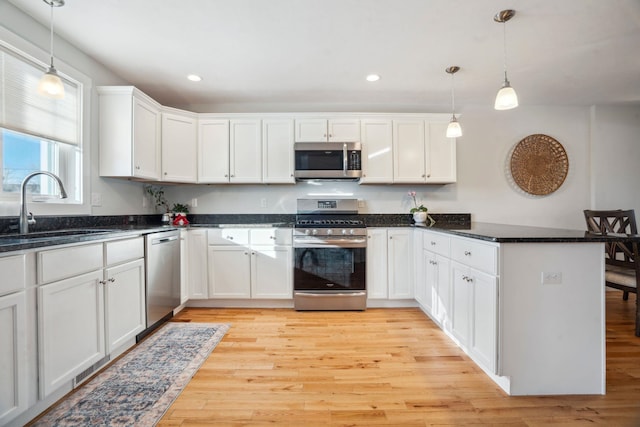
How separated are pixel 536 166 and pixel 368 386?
3640 millimetres

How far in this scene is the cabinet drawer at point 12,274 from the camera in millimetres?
1236

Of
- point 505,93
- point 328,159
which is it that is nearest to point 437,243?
point 505,93

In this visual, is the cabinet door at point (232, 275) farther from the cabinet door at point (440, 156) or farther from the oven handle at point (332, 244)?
the cabinet door at point (440, 156)

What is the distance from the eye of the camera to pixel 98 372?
1.89 meters

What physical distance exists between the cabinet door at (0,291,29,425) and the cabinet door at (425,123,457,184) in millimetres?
3516

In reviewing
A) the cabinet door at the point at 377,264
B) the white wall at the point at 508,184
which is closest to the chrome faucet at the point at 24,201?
the white wall at the point at 508,184

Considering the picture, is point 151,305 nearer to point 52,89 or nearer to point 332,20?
point 52,89

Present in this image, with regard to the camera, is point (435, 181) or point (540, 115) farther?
point (540, 115)

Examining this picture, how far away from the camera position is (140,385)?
1742 mm

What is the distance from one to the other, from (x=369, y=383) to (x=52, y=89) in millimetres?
2583

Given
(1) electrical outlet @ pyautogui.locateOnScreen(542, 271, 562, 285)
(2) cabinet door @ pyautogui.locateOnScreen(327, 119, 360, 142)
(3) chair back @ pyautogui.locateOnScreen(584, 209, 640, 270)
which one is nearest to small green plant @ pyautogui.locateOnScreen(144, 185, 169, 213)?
(2) cabinet door @ pyautogui.locateOnScreen(327, 119, 360, 142)

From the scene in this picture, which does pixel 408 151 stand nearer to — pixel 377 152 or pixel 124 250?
pixel 377 152

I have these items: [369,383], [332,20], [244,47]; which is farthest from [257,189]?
[369,383]

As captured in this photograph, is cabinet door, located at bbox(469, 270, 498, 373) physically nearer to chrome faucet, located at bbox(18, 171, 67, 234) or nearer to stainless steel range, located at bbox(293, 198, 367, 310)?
stainless steel range, located at bbox(293, 198, 367, 310)
